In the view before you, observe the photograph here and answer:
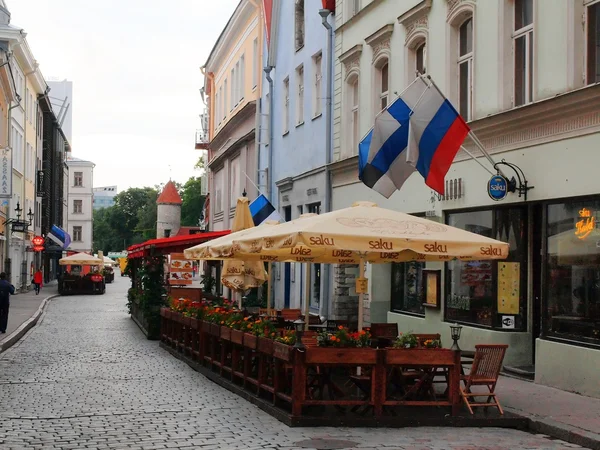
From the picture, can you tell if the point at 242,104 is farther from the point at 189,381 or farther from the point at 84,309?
the point at 189,381

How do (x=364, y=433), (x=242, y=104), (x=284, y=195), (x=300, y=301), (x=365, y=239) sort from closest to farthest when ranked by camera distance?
(x=364, y=433) → (x=365, y=239) → (x=300, y=301) → (x=284, y=195) → (x=242, y=104)

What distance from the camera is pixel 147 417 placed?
1124cm

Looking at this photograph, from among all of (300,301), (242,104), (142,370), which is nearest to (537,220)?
(142,370)

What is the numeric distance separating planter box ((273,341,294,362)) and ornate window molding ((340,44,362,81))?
1274cm

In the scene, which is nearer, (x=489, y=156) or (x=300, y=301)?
(x=489, y=156)

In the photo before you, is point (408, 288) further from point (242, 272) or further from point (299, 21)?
point (299, 21)

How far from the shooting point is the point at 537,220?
593 inches

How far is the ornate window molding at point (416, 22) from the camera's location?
1909cm

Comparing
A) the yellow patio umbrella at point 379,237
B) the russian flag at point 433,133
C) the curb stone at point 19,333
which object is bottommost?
the curb stone at point 19,333

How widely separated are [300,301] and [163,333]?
306 inches

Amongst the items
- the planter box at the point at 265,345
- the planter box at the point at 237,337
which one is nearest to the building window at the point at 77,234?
the planter box at the point at 237,337

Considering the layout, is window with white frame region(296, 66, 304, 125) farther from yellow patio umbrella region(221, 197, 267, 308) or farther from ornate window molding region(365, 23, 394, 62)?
yellow patio umbrella region(221, 197, 267, 308)

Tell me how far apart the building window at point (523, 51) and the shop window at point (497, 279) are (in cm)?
181

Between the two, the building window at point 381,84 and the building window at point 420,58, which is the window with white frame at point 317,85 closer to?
the building window at point 381,84
